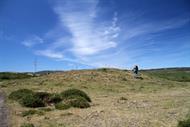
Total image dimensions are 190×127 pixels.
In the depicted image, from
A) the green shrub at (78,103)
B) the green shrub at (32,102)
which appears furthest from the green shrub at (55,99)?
the green shrub at (78,103)

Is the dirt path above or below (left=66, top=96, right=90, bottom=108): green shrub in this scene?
below

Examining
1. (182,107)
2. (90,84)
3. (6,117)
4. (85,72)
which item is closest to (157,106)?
(182,107)

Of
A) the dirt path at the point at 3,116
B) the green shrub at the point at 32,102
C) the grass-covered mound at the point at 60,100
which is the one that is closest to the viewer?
the dirt path at the point at 3,116

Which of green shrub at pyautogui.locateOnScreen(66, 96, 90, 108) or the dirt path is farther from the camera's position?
green shrub at pyautogui.locateOnScreen(66, 96, 90, 108)

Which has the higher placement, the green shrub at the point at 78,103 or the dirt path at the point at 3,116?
the green shrub at the point at 78,103

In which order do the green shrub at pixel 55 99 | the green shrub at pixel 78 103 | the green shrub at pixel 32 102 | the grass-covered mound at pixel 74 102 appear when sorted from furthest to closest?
the green shrub at pixel 55 99 < the green shrub at pixel 32 102 < the green shrub at pixel 78 103 < the grass-covered mound at pixel 74 102

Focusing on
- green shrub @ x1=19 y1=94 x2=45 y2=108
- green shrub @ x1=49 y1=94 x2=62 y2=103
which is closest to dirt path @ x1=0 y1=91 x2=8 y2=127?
green shrub @ x1=19 y1=94 x2=45 y2=108

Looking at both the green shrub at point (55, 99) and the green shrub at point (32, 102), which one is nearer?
the green shrub at point (32, 102)

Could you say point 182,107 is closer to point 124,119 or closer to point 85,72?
point 124,119

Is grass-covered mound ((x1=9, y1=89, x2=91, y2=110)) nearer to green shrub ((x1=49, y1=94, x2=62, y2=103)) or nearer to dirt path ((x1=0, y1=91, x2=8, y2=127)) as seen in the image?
green shrub ((x1=49, y1=94, x2=62, y2=103))

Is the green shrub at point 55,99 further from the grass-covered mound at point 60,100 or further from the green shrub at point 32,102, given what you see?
the green shrub at point 32,102

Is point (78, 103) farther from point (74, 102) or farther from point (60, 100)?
point (60, 100)

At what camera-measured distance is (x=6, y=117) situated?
77.4ft

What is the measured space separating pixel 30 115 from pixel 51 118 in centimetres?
265
